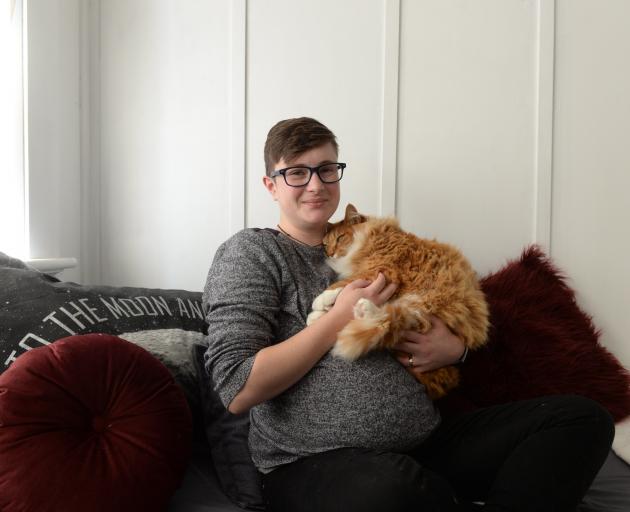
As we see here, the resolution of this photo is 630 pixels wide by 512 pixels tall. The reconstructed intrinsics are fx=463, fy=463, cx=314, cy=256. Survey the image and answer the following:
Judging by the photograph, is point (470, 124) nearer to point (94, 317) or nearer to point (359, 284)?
point (359, 284)

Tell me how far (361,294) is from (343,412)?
9.8 inches

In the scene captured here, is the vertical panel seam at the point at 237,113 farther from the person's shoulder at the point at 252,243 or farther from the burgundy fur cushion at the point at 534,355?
the burgundy fur cushion at the point at 534,355

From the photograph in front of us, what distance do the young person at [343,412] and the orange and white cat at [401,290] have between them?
34 mm

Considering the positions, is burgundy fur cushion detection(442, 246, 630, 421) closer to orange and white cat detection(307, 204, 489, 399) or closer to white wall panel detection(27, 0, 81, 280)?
orange and white cat detection(307, 204, 489, 399)

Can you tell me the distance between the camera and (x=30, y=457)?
A: 0.75m

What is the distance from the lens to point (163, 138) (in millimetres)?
1771

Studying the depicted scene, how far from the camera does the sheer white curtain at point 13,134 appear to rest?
150cm

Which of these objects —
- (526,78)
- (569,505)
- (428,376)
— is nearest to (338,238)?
(428,376)

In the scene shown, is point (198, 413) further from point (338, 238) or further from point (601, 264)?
point (601, 264)

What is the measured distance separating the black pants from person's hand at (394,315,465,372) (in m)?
0.19

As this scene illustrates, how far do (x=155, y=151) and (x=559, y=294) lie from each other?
1.55 metres

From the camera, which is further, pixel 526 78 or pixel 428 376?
pixel 526 78

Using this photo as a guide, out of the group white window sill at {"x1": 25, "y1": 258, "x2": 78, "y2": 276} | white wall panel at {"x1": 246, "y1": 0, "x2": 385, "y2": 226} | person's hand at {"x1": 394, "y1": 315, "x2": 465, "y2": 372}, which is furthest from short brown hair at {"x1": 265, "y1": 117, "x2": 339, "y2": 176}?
white window sill at {"x1": 25, "y1": 258, "x2": 78, "y2": 276}

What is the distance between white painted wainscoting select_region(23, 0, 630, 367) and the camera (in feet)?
5.54
